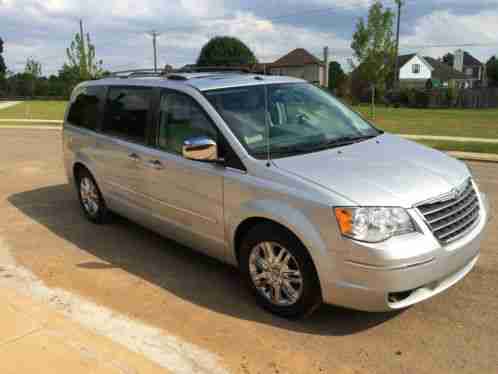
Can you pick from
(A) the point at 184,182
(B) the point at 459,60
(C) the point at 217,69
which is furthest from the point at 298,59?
(A) the point at 184,182

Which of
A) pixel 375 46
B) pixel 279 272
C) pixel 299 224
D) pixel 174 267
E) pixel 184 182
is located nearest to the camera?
pixel 299 224

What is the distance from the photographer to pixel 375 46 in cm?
3425

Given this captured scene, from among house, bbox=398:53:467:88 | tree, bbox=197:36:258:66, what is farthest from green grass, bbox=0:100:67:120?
house, bbox=398:53:467:88

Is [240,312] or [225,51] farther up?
[225,51]

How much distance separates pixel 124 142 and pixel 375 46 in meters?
31.9

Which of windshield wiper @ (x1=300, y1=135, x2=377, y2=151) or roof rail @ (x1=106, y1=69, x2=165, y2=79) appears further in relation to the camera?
roof rail @ (x1=106, y1=69, x2=165, y2=79)

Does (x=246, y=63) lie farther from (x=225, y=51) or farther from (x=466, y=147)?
(x=225, y=51)

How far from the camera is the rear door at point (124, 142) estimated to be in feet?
16.7

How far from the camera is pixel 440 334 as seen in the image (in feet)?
11.7

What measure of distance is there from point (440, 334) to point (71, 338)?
8.46ft

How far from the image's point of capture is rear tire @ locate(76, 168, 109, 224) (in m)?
6.28

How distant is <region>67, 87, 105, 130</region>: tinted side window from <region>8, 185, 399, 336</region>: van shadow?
4.28ft

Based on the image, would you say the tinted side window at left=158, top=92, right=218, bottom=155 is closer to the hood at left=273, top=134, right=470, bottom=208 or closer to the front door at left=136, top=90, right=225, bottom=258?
the front door at left=136, top=90, right=225, bottom=258

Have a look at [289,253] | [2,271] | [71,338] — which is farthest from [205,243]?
[2,271]
